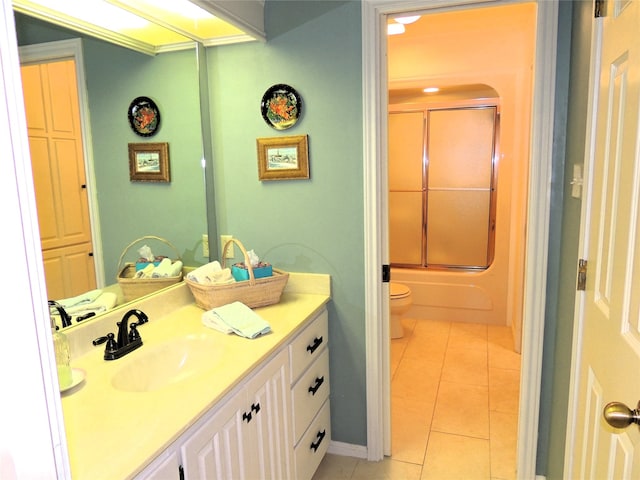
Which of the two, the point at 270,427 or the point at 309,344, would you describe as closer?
the point at 270,427

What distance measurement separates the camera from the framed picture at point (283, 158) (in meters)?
2.13

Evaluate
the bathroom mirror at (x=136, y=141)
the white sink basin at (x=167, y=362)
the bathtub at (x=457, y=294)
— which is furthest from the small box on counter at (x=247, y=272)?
the bathtub at (x=457, y=294)

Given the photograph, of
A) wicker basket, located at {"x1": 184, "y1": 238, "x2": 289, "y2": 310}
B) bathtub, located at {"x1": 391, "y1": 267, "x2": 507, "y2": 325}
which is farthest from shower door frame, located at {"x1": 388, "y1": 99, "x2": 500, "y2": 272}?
wicker basket, located at {"x1": 184, "y1": 238, "x2": 289, "y2": 310}

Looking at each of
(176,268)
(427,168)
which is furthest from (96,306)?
(427,168)

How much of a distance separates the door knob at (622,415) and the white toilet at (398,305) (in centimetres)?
270

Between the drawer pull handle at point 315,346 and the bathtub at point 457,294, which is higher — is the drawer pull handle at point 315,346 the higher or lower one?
the higher one

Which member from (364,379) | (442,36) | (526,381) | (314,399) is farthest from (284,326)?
(442,36)

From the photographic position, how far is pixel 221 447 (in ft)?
4.27

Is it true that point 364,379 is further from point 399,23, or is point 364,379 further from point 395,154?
point 395,154

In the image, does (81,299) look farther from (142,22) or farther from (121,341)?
(142,22)

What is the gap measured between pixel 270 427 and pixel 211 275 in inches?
29.4

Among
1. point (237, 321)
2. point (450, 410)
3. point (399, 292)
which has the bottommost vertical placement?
point (450, 410)

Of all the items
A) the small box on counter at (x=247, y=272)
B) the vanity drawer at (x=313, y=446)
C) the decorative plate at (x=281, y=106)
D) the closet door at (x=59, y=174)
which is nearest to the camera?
the closet door at (x=59, y=174)

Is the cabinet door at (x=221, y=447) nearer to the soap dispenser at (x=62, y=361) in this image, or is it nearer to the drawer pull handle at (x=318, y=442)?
the soap dispenser at (x=62, y=361)
